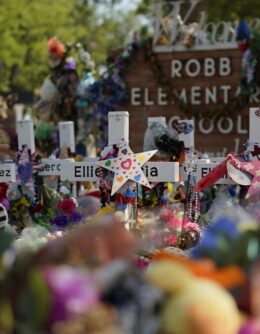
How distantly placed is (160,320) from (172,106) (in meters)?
10.8

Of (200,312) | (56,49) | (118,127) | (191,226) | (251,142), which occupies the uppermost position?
(56,49)

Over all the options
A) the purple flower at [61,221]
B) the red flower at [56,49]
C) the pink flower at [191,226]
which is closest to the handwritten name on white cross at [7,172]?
the purple flower at [61,221]

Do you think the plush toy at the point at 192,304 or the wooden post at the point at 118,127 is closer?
the plush toy at the point at 192,304

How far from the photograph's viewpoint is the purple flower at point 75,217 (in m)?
5.89

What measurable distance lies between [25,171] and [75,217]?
108 cm

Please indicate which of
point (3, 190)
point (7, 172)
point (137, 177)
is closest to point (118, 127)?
point (137, 177)

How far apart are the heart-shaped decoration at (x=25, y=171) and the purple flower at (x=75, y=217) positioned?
986 millimetres

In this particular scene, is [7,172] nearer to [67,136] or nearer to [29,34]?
[67,136]

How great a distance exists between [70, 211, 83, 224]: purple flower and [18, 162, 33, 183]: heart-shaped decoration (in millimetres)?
986

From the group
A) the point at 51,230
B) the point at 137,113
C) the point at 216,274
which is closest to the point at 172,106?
the point at 137,113

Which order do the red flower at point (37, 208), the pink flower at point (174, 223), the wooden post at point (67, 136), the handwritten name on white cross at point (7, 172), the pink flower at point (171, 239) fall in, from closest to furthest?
the pink flower at point (171, 239) < the pink flower at point (174, 223) < the handwritten name on white cross at point (7, 172) < the red flower at point (37, 208) < the wooden post at point (67, 136)

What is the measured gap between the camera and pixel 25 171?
6.87 m

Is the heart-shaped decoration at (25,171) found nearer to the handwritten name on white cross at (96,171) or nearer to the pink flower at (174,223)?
the handwritten name on white cross at (96,171)

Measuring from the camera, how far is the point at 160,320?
2.50 meters
